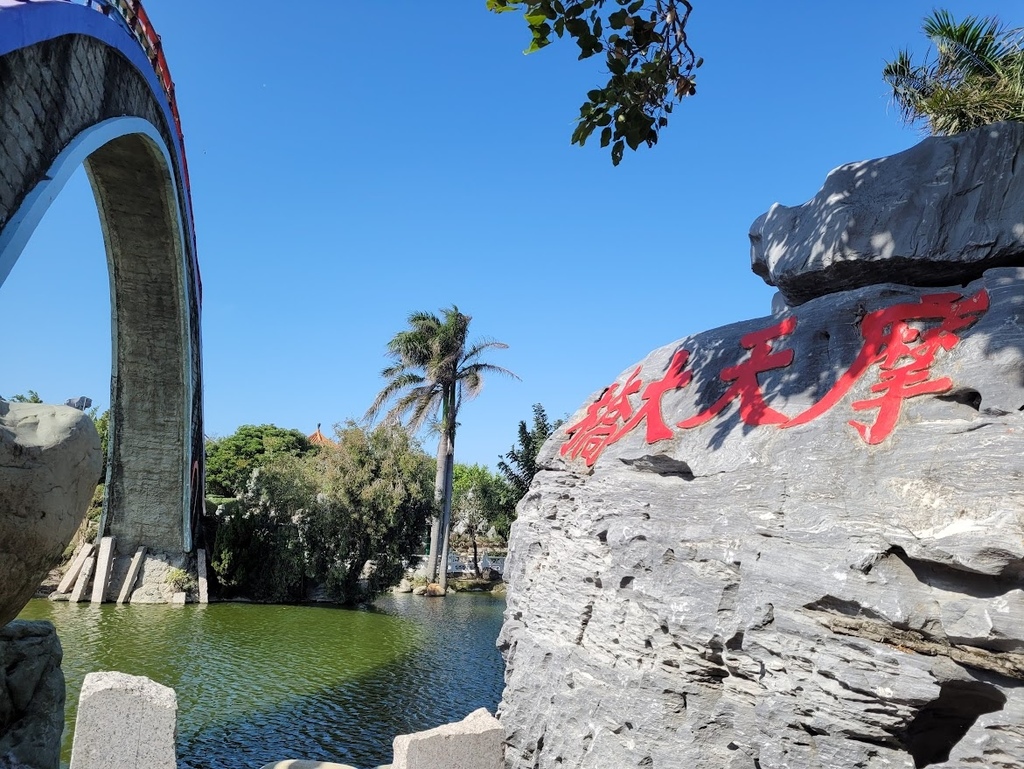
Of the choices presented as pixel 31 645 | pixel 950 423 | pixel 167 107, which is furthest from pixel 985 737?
pixel 167 107

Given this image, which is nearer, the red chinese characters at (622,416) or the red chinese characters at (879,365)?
the red chinese characters at (879,365)

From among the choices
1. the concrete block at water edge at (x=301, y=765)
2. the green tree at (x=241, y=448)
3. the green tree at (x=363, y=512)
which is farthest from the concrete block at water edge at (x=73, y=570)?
the concrete block at water edge at (x=301, y=765)

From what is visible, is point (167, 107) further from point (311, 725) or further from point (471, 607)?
point (471, 607)

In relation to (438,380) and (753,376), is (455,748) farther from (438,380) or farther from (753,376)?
(438,380)

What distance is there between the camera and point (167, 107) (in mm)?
13727

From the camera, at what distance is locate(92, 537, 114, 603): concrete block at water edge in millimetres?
16261

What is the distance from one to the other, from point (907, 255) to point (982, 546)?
2.18 m

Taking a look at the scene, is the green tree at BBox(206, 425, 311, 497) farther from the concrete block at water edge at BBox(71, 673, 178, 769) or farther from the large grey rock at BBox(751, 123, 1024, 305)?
the large grey rock at BBox(751, 123, 1024, 305)

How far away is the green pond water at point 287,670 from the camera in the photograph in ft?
23.7

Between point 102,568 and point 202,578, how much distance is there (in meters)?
2.16

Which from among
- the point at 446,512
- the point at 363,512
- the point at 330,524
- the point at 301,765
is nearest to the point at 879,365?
the point at 301,765

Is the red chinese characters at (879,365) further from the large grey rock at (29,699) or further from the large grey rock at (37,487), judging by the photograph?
the large grey rock at (29,699)

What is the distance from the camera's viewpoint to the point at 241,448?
3259cm

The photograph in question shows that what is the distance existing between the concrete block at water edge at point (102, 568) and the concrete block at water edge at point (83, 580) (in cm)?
16
